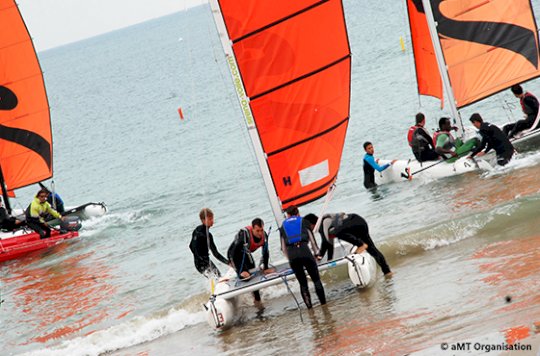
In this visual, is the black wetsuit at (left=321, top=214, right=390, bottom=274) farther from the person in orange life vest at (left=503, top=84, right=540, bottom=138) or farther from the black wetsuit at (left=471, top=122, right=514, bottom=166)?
the person in orange life vest at (left=503, top=84, right=540, bottom=138)

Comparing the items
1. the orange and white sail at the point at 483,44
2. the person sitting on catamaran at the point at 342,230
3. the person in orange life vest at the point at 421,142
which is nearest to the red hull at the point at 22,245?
the person in orange life vest at the point at 421,142

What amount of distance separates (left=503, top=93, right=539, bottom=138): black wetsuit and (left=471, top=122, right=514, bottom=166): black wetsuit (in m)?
0.73

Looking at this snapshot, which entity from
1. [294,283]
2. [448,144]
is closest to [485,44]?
[448,144]

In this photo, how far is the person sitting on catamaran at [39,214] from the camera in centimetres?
2157

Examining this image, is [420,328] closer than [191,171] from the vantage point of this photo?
Yes

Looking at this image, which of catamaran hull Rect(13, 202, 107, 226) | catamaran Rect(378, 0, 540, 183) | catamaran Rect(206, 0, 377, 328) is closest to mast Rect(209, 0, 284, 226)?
catamaran Rect(206, 0, 377, 328)

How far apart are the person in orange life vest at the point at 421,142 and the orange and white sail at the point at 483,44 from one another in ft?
2.80

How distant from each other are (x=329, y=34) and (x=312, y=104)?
99 centimetres

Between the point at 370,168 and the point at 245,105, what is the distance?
8.41 m

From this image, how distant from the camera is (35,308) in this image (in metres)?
16.8

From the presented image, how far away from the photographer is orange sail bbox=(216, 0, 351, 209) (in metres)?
11.5

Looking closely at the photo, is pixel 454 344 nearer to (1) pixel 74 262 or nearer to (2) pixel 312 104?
(2) pixel 312 104

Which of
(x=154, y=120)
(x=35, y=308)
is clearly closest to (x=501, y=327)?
(x=35, y=308)

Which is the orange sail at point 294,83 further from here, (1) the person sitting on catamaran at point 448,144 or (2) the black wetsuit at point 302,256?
(1) the person sitting on catamaran at point 448,144
